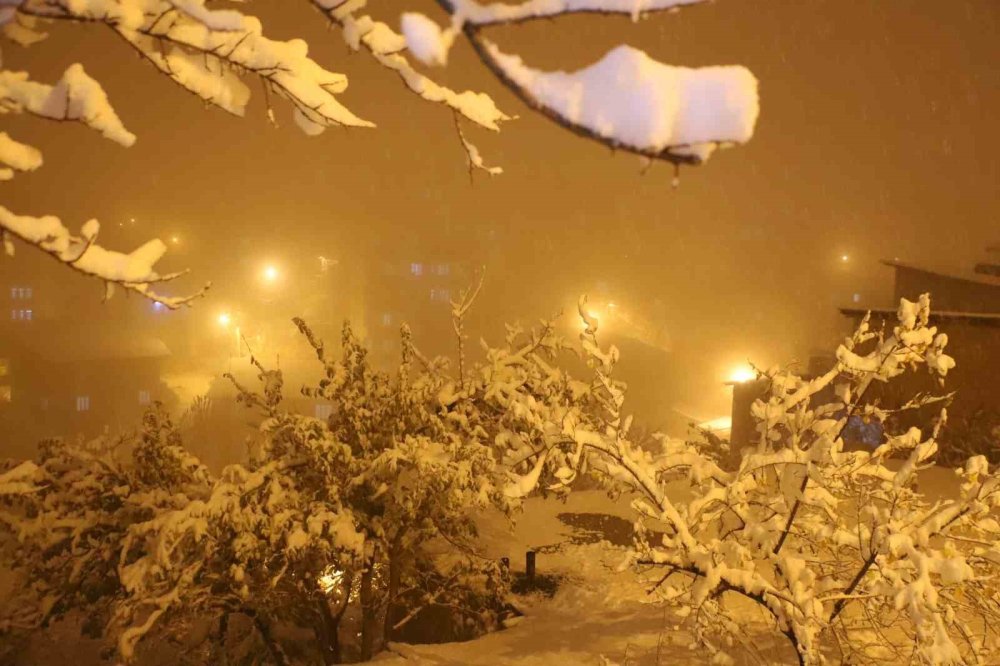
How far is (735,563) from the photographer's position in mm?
4734

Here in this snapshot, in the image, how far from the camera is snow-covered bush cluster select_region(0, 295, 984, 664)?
4617 millimetres

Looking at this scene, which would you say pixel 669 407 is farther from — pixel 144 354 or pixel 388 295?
pixel 144 354

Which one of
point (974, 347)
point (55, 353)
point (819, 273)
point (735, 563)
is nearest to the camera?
point (735, 563)

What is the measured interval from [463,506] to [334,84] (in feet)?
20.5

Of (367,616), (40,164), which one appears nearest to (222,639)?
(367,616)

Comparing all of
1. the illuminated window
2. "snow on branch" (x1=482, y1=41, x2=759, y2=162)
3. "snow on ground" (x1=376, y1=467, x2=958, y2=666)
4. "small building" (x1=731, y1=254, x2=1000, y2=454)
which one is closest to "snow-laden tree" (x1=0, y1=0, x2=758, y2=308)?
"snow on branch" (x1=482, y1=41, x2=759, y2=162)

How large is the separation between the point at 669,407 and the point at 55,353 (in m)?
43.6

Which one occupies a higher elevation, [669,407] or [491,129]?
[491,129]

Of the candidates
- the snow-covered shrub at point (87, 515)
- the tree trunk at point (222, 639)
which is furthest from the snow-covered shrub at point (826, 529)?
the tree trunk at point (222, 639)

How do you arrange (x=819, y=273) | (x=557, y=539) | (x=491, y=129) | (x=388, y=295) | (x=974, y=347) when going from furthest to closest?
(x=819, y=273) < (x=388, y=295) < (x=974, y=347) < (x=557, y=539) < (x=491, y=129)

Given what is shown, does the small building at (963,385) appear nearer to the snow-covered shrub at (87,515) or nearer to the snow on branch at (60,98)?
the snow-covered shrub at (87,515)

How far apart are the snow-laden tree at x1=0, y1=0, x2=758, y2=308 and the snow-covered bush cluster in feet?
9.72

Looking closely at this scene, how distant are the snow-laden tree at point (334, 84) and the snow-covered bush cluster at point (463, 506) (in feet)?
9.72

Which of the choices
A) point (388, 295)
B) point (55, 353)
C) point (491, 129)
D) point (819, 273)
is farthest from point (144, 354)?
point (819, 273)
